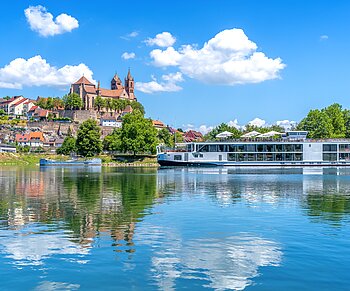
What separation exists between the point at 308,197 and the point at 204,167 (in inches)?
2179

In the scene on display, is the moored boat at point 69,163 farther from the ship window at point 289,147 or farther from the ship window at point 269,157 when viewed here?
the ship window at point 289,147

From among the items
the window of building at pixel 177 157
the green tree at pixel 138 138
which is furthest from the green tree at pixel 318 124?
the window of building at pixel 177 157

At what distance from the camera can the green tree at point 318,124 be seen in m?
120

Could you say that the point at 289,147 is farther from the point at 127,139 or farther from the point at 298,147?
the point at 127,139

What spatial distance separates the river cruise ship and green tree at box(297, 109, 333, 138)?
29766 millimetres

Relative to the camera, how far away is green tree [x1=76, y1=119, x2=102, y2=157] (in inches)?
5266

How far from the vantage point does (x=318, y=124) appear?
12200cm

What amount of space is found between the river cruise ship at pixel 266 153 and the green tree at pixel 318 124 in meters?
29.8

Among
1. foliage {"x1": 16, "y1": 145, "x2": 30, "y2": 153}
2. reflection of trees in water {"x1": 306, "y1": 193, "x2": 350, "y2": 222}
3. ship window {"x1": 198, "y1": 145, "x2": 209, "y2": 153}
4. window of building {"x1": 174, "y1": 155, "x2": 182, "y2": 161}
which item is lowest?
reflection of trees in water {"x1": 306, "y1": 193, "x2": 350, "y2": 222}

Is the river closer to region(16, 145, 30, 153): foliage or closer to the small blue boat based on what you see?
the small blue boat

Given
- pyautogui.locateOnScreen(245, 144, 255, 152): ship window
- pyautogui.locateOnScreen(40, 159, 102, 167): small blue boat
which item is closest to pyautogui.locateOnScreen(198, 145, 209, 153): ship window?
pyautogui.locateOnScreen(245, 144, 255, 152): ship window

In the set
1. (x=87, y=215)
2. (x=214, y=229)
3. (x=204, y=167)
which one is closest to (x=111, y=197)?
(x=87, y=215)

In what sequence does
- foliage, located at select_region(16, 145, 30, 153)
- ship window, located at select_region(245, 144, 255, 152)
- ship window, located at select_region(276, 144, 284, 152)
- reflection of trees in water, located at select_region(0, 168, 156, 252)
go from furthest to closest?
1. foliage, located at select_region(16, 145, 30, 153)
2. ship window, located at select_region(245, 144, 255, 152)
3. ship window, located at select_region(276, 144, 284, 152)
4. reflection of trees in water, located at select_region(0, 168, 156, 252)

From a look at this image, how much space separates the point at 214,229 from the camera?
68.1 feet
